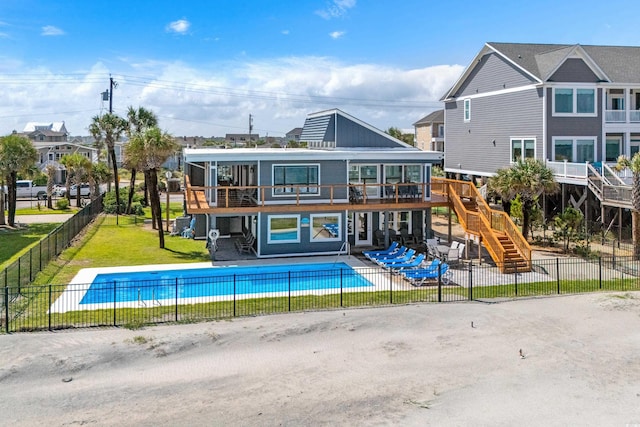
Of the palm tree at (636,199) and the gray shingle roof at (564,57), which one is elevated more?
the gray shingle roof at (564,57)

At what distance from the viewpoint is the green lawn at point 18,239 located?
89.0 feet

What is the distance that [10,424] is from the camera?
1034cm

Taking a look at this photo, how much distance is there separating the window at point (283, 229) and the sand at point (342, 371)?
1025cm

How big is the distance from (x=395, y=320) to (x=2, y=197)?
101ft

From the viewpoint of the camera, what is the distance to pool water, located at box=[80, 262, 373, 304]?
64.7 ft

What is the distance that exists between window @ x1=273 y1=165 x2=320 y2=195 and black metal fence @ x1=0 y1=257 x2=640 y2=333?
535cm

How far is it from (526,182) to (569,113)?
8162mm

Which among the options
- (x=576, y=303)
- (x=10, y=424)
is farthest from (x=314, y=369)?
(x=576, y=303)

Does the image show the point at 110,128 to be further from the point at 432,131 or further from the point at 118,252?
the point at 432,131

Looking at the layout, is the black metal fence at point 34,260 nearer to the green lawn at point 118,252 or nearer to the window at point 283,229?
the green lawn at point 118,252

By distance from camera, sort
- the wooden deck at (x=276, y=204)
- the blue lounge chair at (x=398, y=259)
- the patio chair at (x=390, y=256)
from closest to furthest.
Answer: the blue lounge chair at (x=398, y=259), the patio chair at (x=390, y=256), the wooden deck at (x=276, y=204)

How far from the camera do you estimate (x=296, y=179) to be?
91.6 feet

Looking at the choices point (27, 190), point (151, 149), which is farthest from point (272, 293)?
point (27, 190)

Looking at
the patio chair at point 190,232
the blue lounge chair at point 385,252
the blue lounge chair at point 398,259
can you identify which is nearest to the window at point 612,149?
the blue lounge chair at point 385,252
